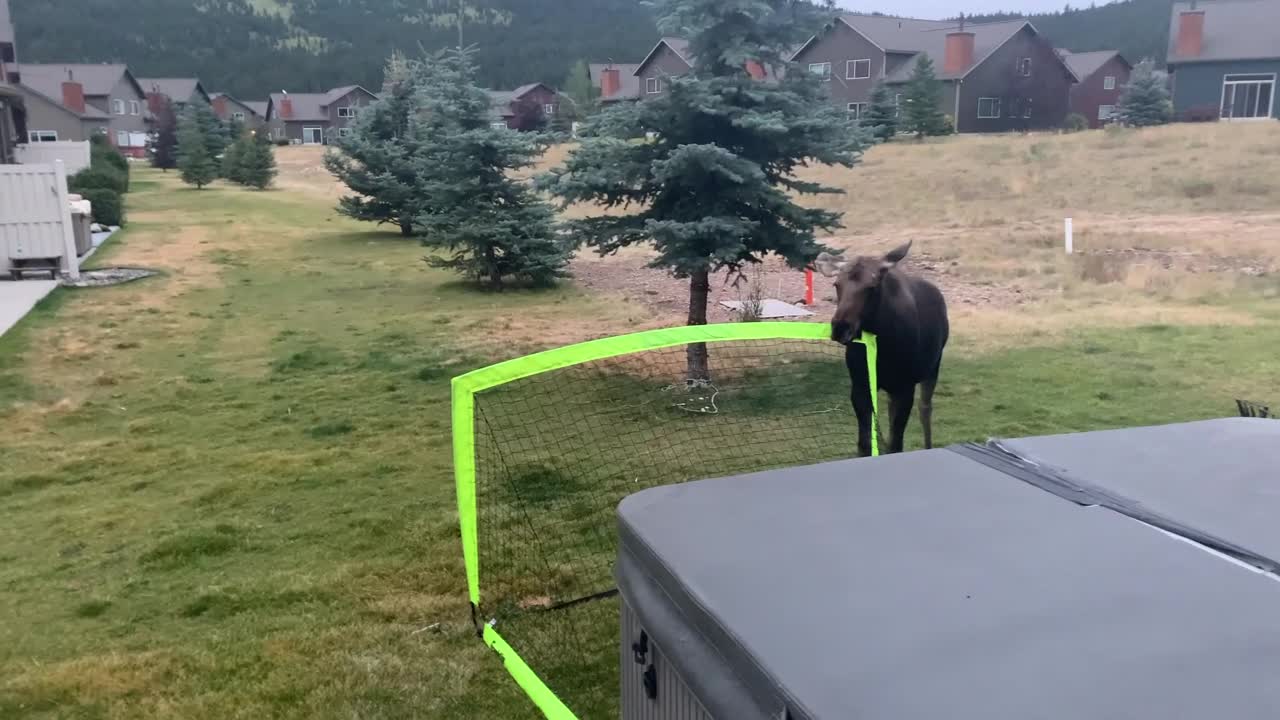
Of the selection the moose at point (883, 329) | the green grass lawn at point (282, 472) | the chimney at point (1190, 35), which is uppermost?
the chimney at point (1190, 35)

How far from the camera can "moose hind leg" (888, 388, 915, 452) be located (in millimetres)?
6531

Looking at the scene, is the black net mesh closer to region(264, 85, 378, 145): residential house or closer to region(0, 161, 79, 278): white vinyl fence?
region(0, 161, 79, 278): white vinyl fence

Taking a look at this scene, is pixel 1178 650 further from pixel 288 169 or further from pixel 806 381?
pixel 288 169

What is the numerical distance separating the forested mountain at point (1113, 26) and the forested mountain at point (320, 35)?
1.10 feet

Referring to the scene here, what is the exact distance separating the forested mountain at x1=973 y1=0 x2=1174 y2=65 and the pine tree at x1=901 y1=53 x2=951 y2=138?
42.4 m

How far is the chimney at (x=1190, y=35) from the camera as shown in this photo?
159ft

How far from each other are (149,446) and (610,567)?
15.3 ft

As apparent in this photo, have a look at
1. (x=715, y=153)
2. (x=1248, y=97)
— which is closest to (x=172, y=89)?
(x=1248, y=97)

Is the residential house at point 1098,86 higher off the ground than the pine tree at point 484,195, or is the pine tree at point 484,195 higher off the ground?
the residential house at point 1098,86

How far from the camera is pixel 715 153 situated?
336 inches

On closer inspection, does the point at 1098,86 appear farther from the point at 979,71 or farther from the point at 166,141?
the point at 166,141

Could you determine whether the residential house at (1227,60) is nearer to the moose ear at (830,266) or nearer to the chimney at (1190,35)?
the chimney at (1190,35)

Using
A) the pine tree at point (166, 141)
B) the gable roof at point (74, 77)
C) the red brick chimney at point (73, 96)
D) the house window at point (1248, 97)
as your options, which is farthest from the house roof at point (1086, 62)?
the gable roof at point (74, 77)

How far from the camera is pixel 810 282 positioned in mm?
13695
